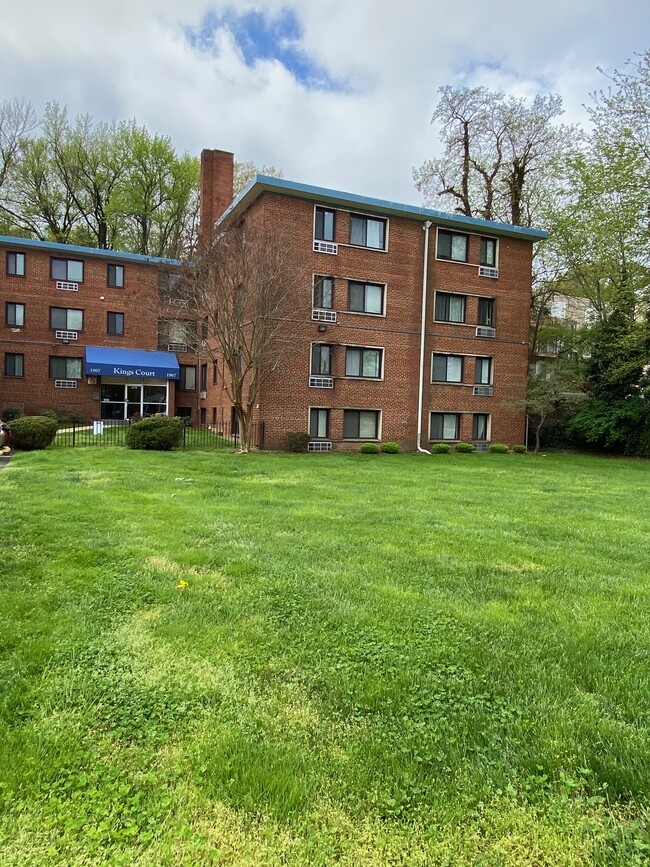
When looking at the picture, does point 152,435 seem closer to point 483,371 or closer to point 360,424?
point 360,424

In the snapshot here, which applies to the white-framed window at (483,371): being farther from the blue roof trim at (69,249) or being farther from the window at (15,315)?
the window at (15,315)

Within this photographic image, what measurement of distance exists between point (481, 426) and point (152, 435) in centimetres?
1419

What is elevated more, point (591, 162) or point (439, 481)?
point (591, 162)

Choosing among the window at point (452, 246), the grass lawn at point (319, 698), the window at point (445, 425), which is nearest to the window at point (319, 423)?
the window at point (445, 425)

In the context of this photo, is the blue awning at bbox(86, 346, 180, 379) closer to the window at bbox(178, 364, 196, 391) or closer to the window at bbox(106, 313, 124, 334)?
the window at bbox(106, 313, 124, 334)

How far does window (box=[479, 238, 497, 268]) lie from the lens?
77.3 feet

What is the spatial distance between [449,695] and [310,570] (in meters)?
2.25

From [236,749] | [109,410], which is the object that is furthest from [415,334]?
[236,749]

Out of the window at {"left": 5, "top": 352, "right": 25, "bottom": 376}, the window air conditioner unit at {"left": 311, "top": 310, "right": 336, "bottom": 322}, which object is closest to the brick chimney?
the window air conditioner unit at {"left": 311, "top": 310, "right": 336, "bottom": 322}

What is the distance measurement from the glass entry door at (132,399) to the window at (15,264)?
7.01 metres

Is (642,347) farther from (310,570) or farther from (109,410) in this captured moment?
(109,410)

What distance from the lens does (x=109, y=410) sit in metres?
29.2

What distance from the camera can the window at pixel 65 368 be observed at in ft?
92.9

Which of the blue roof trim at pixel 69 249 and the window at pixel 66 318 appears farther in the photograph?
the window at pixel 66 318
